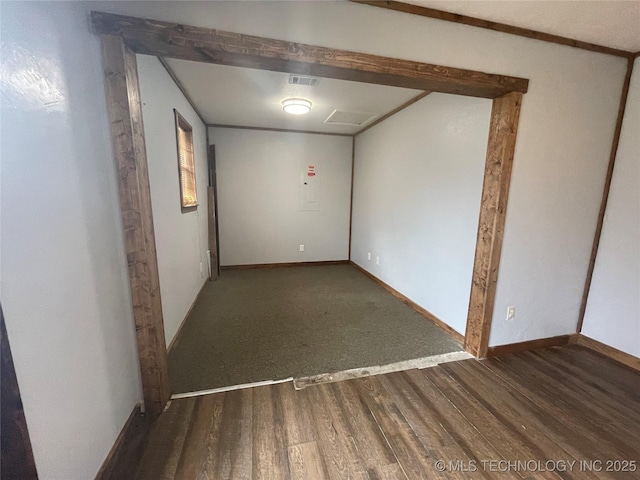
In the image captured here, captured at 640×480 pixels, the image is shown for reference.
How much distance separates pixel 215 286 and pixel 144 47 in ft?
9.79

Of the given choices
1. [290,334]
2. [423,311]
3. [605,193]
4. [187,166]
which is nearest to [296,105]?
[187,166]

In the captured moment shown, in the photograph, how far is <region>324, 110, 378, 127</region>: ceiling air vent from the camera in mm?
3362

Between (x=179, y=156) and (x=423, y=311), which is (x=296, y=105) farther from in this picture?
(x=423, y=311)

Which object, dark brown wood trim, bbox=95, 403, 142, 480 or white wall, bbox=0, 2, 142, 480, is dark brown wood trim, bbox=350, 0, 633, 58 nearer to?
white wall, bbox=0, 2, 142, 480

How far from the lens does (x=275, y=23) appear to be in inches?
53.7

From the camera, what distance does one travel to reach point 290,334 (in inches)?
96.6

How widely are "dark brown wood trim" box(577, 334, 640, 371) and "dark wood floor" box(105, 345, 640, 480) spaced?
6.0 inches

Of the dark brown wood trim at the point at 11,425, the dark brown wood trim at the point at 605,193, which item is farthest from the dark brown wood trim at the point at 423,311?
the dark brown wood trim at the point at 11,425

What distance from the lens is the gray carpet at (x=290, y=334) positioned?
1978mm

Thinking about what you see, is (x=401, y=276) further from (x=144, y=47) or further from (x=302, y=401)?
(x=144, y=47)

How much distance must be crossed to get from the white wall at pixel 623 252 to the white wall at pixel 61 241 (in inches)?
142

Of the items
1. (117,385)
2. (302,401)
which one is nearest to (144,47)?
(117,385)

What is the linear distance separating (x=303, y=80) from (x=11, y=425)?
2.66m

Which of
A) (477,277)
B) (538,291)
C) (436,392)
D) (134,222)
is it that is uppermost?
(134,222)
